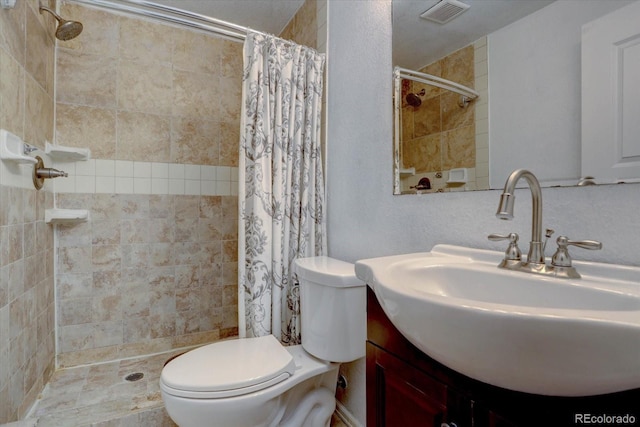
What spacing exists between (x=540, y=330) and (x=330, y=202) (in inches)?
51.9

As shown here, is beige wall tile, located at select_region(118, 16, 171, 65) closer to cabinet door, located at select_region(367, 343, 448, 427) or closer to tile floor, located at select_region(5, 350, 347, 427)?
tile floor, located at select_region(5, 350, 347, 427)

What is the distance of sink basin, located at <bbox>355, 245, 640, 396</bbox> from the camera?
393 millimetres

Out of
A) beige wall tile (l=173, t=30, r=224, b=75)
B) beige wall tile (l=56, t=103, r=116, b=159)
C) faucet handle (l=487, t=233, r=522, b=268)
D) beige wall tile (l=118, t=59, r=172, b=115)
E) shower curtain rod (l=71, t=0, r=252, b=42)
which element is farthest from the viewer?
beige wall tile (l=173, t=30, r=224, b=75)

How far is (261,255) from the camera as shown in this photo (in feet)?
4.75

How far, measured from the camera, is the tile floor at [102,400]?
1.39 metres

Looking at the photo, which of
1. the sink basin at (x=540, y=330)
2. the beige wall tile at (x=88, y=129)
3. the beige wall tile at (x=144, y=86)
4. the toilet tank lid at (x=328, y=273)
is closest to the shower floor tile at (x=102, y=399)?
the toilet tank lid at (x=328, y=273)

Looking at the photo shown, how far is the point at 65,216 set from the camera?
5.93 ft

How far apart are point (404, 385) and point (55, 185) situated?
2.18 metres

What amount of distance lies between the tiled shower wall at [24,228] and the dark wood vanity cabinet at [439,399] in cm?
136

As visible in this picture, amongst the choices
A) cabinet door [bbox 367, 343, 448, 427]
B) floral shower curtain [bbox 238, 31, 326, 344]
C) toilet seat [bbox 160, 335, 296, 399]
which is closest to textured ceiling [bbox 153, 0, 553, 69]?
floral shower curtain [bbox 238, 31, 326, 344]

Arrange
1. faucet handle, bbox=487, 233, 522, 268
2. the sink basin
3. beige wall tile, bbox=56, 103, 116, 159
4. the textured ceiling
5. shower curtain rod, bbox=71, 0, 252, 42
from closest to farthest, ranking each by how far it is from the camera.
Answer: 1. the sink basin
2. faucet handle, bbox=487, 233, 522, 268
3. the textured ceiling
4. shower curtain rod, bbox=71, 0, 252, 42
5. beige wall tile, bbox=56, 103, 116, 159

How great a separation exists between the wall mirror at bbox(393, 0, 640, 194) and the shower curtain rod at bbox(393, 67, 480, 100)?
1 centimetres

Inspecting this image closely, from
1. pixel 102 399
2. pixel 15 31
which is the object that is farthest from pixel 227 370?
pixel 15 31

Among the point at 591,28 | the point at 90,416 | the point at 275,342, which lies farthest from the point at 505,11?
the point at 90,416
